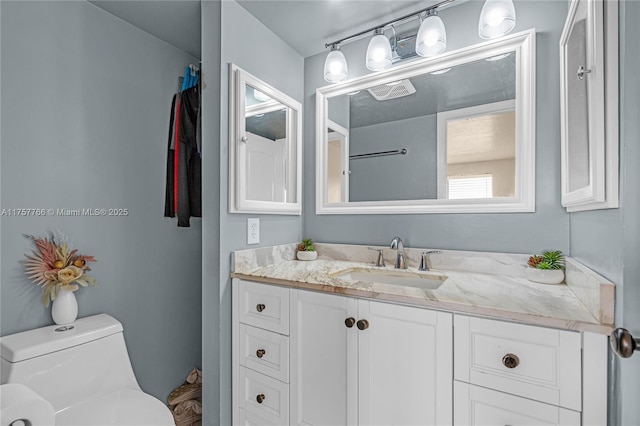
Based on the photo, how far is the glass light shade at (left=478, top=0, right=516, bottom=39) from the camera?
4.33 ft

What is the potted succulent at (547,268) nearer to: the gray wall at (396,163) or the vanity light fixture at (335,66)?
the gray wall at (396,163)

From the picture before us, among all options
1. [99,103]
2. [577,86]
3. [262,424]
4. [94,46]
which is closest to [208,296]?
[262,424]

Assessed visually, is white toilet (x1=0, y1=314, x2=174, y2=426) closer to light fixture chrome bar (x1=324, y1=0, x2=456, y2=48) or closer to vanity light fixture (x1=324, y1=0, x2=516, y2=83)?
vanity light fixture (x1=324, y1=0, x2=516, y2=83)

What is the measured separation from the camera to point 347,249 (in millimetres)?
1840

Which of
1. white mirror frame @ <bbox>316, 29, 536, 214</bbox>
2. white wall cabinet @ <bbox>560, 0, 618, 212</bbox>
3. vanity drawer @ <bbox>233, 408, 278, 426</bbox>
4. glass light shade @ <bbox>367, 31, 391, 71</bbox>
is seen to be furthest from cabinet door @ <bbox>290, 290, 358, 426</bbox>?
glass light shade @ <bbox>367, 31, 391, 71</bbox>

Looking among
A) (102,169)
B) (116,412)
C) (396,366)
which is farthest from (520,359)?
(102,169)

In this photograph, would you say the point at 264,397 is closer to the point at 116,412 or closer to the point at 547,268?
the point at 116,412

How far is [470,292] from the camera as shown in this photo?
107 centimetres

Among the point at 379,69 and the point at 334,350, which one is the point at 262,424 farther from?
the point at 379,69

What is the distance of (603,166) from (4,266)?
2161 mm

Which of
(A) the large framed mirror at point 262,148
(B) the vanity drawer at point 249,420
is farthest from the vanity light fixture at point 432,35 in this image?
(B) the vanity drawer at point 249,420

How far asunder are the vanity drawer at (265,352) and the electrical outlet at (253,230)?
427 millimetres

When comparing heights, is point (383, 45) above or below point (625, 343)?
above

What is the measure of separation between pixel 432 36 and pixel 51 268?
2074mm
